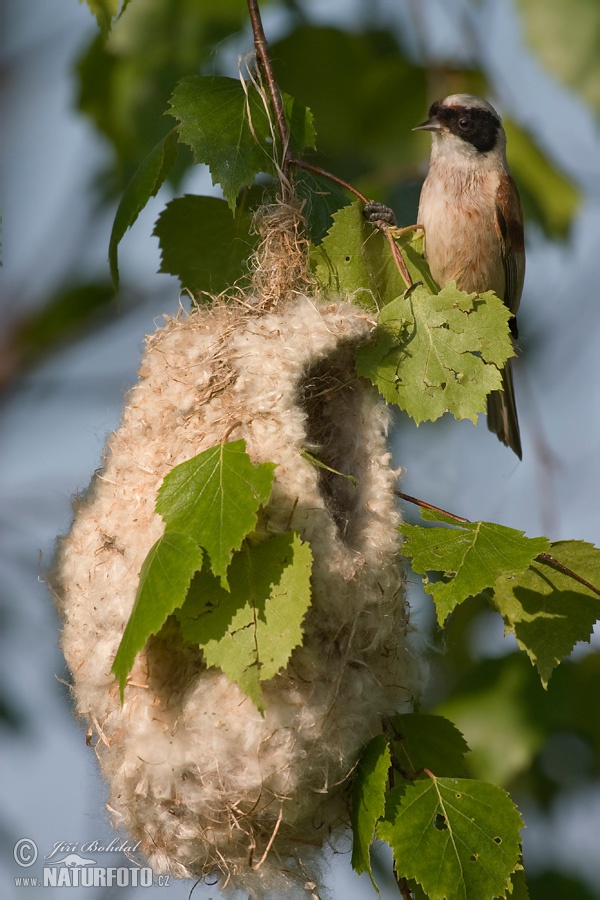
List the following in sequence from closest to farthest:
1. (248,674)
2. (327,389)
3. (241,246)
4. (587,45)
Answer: (248,674) → (327,389) → (587,45) → (241,246)

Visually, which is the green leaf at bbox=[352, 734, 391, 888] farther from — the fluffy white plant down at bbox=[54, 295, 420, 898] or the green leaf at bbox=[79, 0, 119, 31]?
the green leaf at bbox=[79, 0, 119, 31]

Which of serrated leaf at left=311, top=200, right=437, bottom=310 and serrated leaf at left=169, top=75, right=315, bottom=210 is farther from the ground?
serrated leaf at left=169, top=75, right=315, bottom=210

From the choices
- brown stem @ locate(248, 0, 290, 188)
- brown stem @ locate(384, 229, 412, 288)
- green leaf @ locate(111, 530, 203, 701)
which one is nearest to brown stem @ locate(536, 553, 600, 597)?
brown stem @ locate(384, 229, 412, 288)

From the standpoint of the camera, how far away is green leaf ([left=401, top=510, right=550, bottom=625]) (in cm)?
204

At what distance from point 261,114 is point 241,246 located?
44 centimetres

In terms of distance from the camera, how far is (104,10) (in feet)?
9.11

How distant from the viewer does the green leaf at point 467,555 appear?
2.04 metres

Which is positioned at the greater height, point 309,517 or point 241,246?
point 241,246

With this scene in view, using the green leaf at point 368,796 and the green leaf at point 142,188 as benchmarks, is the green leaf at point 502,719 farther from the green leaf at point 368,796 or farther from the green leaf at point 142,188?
the green leaf at point 142,188

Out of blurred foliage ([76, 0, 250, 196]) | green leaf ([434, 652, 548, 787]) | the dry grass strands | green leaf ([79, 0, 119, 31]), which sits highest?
green leaf ([79, 0, 119, 31])

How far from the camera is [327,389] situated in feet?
8.51

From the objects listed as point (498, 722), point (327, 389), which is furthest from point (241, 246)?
point (498, 722)

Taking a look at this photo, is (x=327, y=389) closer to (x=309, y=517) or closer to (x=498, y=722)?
(x=309, y=517)

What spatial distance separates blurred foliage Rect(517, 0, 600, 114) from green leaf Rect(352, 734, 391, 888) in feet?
6.30
